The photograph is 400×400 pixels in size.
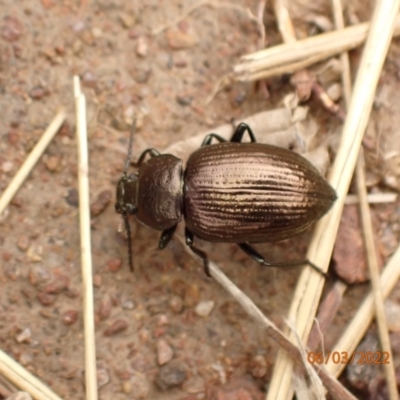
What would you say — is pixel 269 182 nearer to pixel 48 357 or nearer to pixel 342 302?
pixel 342 302

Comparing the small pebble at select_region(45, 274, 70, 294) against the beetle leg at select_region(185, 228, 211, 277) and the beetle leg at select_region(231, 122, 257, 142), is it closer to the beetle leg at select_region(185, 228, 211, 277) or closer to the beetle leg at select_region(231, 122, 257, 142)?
the beetle leg at select_region(185, 228, 211, 277)

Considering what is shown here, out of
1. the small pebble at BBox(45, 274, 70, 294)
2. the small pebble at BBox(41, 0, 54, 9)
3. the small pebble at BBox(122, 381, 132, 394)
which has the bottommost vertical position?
the small pebble at BBox(122, 381, 132, 394)

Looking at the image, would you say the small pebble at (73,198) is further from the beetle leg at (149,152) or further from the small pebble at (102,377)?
the small pebble at (102,377)

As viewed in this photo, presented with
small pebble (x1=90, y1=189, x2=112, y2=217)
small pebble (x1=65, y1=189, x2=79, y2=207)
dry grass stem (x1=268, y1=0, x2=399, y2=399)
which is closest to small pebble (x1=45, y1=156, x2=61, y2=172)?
small pebble (x1=65, y1=189, x2=79, y2=207)

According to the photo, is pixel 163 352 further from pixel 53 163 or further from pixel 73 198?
pixel 53 163

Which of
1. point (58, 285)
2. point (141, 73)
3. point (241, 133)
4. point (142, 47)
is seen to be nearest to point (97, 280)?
point (58, 285)

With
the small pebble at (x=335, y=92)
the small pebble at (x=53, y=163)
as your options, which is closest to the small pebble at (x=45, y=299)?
the small pebble at (x=53, y=163)

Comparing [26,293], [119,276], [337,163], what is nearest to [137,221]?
[119,276]
